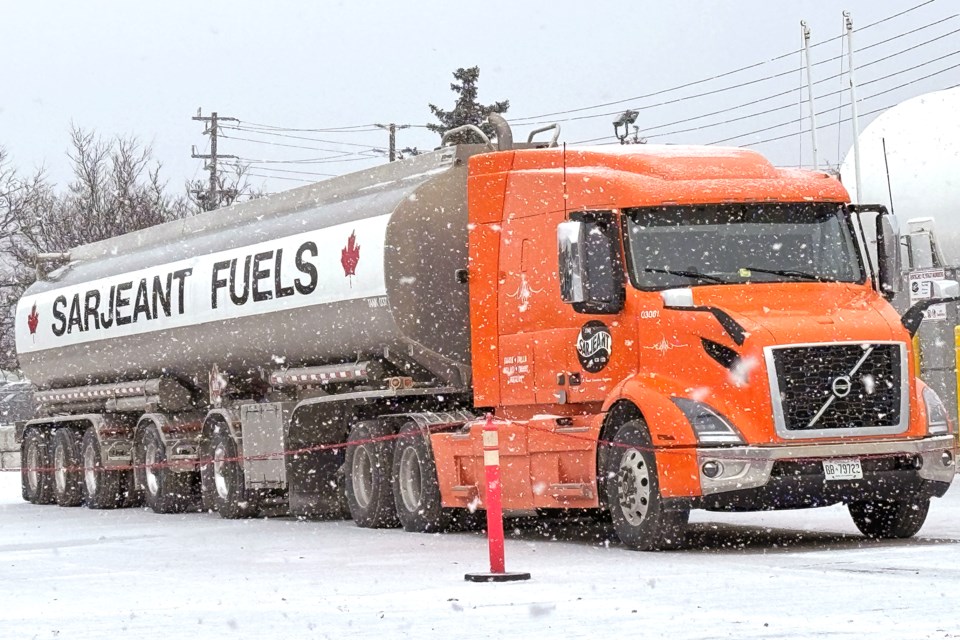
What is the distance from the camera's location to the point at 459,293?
61.7 feet

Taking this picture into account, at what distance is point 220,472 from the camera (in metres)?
23.9

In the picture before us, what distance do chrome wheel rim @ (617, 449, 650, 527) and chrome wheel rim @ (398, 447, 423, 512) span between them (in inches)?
147

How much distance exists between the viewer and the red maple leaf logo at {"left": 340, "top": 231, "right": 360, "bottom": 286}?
19.5 m

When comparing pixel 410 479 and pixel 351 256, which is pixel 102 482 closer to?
pixel 351 256

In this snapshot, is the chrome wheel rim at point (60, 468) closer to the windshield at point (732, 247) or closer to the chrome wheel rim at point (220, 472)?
the chrome wheel rim at point (220, 472)

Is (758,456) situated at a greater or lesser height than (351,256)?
lesser

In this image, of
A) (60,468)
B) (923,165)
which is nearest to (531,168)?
(60,468)

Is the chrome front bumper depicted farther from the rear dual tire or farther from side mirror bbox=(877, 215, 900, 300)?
the rear dual tire

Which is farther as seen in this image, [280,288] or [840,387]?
[280,288]

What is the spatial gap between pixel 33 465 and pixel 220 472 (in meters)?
8.18

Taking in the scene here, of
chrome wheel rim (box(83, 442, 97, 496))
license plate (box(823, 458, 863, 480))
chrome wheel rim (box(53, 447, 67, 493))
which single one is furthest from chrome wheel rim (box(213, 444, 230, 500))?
license plate (box(823, 458, 863, 480))

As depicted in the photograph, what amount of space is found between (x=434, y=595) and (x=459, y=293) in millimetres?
7224

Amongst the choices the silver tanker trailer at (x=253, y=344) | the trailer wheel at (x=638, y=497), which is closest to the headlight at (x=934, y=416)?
the trailer wheel at (x=638, y=497)

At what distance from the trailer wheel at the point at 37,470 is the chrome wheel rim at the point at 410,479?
42.3 ft
